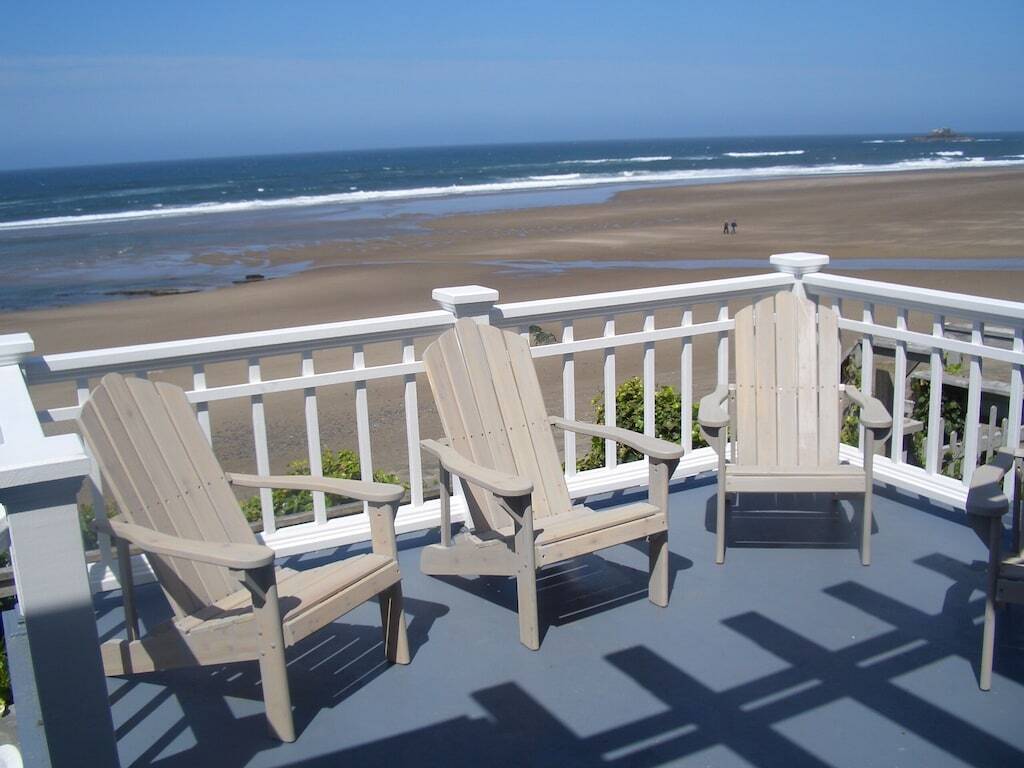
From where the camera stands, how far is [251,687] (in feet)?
10.1

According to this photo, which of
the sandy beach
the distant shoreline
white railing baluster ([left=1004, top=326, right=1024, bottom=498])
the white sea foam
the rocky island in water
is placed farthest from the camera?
the rocky island in water

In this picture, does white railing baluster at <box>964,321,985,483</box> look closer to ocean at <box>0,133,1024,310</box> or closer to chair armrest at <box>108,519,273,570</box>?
chair armrest at <box>108,519,273,570</box>

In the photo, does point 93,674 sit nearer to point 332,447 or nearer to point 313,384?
point 313,384

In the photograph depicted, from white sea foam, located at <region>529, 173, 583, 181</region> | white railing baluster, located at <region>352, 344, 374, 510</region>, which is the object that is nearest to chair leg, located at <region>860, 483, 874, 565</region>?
white railing baluster, located at <region>352, 344, 374, 510</region>

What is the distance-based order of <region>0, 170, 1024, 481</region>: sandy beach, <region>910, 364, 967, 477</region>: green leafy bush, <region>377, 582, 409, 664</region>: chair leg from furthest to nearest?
<region>0, 170, 1024, 481</region>: sandy beach → <region>910, 364, 967, 477</region>: green leafy bush → <region>377, 582, 409, 664</region>: chair leg

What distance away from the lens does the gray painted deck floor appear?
8.86 ft

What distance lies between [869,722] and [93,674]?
199 centimetres

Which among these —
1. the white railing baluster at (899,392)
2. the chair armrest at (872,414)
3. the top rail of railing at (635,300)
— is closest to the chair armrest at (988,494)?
the chair armrest at (872,414)

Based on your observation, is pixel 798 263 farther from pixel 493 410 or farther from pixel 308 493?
pixel 308 493

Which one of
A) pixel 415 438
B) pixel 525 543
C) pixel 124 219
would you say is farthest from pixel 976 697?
pixel 124 219

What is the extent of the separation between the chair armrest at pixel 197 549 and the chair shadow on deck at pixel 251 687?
57 cm

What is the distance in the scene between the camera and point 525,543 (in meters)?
3.13

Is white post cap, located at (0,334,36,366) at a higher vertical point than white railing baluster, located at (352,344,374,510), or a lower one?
higher

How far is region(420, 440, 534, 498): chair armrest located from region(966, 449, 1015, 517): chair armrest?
48.4 inches
